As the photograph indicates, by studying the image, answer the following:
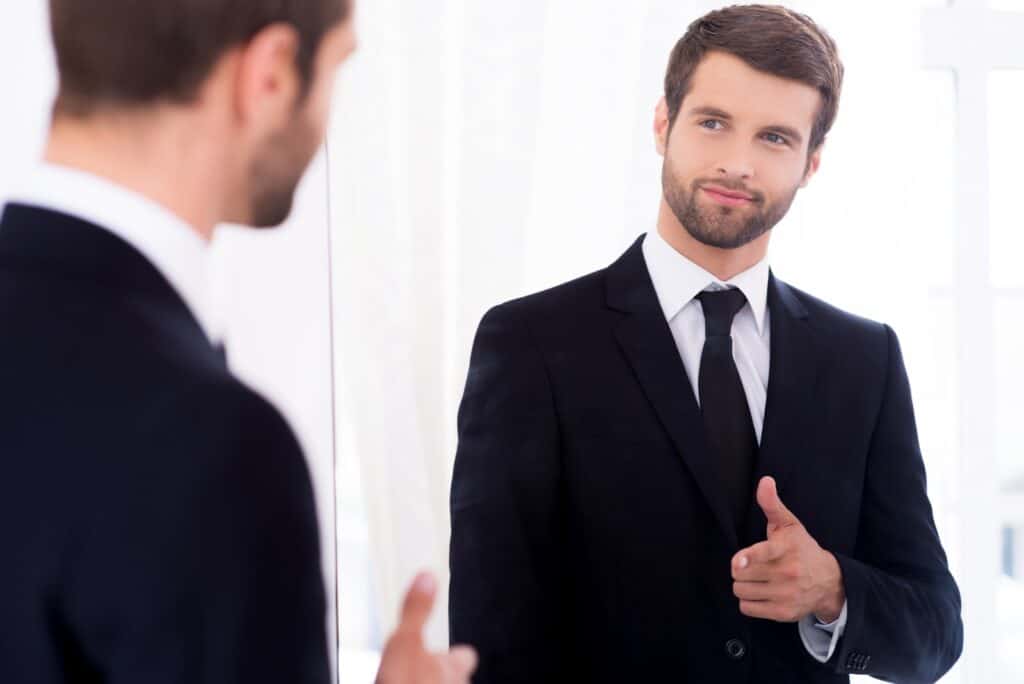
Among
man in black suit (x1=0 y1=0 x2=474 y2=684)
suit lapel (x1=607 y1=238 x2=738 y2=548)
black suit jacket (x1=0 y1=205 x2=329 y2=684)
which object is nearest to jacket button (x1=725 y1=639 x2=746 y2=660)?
suit lapel (x1=607 y1=238 x2=738 y2=548)

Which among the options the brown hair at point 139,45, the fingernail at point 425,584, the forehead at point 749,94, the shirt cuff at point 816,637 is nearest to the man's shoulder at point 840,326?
the forehead at point 749,94

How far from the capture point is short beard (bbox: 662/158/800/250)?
1588mm

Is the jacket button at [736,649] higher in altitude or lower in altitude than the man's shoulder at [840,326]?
lower

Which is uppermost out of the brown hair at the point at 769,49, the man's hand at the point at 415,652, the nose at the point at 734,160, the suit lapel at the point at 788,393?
the brown hair at the point at 769,49

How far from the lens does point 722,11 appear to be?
1621mm

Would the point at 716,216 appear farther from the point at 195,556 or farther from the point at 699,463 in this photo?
the point at 195,556

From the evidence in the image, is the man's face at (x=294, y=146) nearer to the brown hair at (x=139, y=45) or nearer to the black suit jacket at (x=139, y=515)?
the brown hair at (x=139, y=45)

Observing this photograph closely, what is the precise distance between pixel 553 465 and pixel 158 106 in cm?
78

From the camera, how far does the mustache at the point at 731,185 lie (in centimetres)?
157

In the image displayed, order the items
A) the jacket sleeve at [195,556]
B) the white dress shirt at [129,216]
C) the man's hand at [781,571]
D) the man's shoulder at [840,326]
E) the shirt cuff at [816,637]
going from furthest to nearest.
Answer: the man's shoulder at [840,326]
the shirt cuff at [816,637]
the man's hand at [781,571]
the white dress shirt at [129,216]
the jacket sleeve at [195,556]

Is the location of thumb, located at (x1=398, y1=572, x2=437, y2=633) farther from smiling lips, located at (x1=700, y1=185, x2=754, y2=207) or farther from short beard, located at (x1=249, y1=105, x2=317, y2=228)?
smiling lips, located at (x1=700, y1=185, x2=754, y2=207)

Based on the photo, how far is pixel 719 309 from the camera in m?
1.62

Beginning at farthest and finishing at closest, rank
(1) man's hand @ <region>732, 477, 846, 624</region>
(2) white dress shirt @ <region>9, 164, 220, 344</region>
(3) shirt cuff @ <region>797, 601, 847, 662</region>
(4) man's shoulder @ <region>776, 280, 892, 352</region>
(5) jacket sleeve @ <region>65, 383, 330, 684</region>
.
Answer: (4) man's shoulder @ <region>776, 280, 892, 352</region> → (3) shirt cuff @ <region>797, 601, 847, 662</region> → (1) man's hand @ <region>732, 477, 846, 624</region> → (2) white dress shirt @ <region>9, 164, 220, 344</region> → (5) jacket sleeve @ <region>65, 383, 330, 684</region>

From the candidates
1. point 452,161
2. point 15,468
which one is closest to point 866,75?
point 452,161
